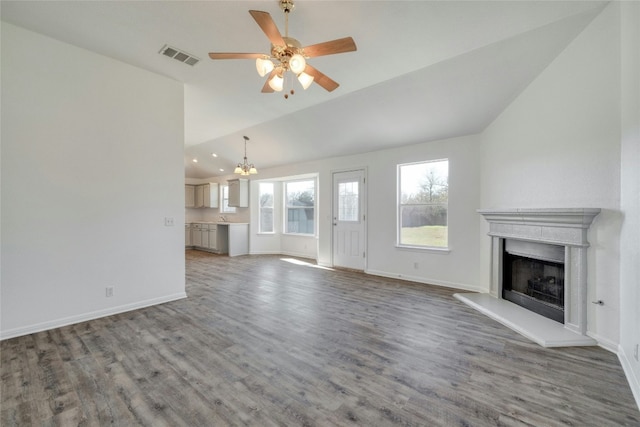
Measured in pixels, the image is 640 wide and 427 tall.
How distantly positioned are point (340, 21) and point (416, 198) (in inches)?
131

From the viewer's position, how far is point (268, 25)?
1919mm

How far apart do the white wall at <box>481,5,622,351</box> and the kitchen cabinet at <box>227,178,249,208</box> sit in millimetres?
6692

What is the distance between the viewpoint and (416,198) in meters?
5.00

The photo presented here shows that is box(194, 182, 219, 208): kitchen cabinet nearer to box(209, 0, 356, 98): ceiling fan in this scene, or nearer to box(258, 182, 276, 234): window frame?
box(258, 182, 276, 234): window frame

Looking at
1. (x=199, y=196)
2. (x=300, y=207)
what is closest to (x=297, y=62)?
(x=300, y=207)

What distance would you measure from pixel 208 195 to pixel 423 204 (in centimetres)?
691

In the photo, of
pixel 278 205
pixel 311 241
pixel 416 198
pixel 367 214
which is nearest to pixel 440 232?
pixel 416 198

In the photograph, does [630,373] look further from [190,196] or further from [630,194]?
[190,196]

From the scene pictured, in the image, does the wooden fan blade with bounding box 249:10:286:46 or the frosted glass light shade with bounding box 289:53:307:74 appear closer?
the wooden fan blade with bounding box 249:10:286:46

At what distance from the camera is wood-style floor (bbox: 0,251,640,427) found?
65.2 inches

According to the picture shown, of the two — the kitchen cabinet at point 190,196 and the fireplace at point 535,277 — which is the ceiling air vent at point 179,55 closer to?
the fireplace at point 535,277

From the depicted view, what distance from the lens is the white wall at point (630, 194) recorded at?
75.3 inches

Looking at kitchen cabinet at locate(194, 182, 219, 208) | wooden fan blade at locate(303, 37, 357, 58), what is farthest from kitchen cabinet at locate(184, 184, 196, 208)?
wooden fan blade at locate(303, 37, 357, 58)

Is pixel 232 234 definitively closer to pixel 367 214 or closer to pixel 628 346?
pixel 367 214
